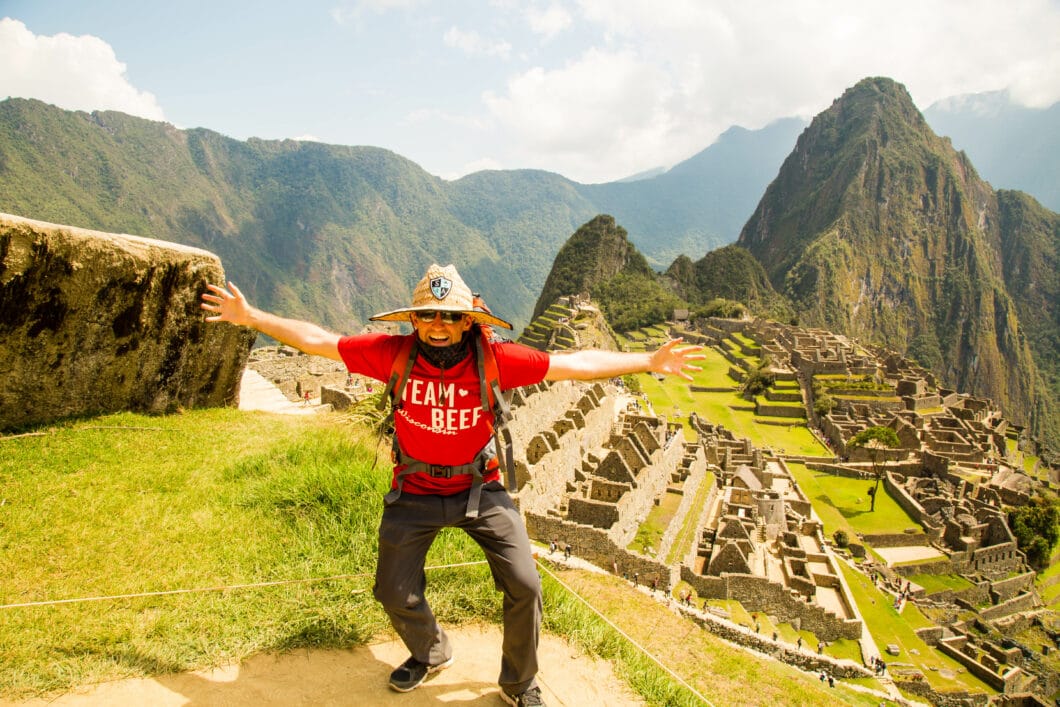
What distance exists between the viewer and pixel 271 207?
155 m

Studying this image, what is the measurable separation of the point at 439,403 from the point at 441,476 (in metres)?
0.40

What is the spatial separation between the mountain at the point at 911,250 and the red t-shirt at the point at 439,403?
140471mm

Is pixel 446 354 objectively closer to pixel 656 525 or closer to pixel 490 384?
pixel 490 384

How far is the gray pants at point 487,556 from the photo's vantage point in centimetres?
313

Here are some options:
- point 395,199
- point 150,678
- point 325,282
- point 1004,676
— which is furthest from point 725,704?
point 395,199

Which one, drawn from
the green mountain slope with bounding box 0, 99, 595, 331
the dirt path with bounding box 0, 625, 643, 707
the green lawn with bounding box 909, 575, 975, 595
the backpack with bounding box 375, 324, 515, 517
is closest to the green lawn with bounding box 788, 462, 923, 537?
the green lawn with bounding box 909, 575, 975, 595

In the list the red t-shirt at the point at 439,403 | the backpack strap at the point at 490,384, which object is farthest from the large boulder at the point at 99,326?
the backpack strap at the point at 490,384

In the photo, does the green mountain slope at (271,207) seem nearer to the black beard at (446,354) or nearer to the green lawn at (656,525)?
the green lawn at (656,525)

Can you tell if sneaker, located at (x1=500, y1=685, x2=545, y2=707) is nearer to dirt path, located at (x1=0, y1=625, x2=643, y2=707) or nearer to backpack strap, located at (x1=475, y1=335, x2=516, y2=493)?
dirt path, located at (x1=0, y1=625, x2=643, y2=707)

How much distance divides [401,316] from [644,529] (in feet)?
42.0

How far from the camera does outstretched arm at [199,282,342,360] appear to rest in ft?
10.9

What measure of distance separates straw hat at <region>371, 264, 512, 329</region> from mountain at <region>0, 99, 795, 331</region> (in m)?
92.1

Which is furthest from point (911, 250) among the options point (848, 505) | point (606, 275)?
point (848, 505)

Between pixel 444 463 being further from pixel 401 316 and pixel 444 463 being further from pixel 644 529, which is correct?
pixel 644 529
